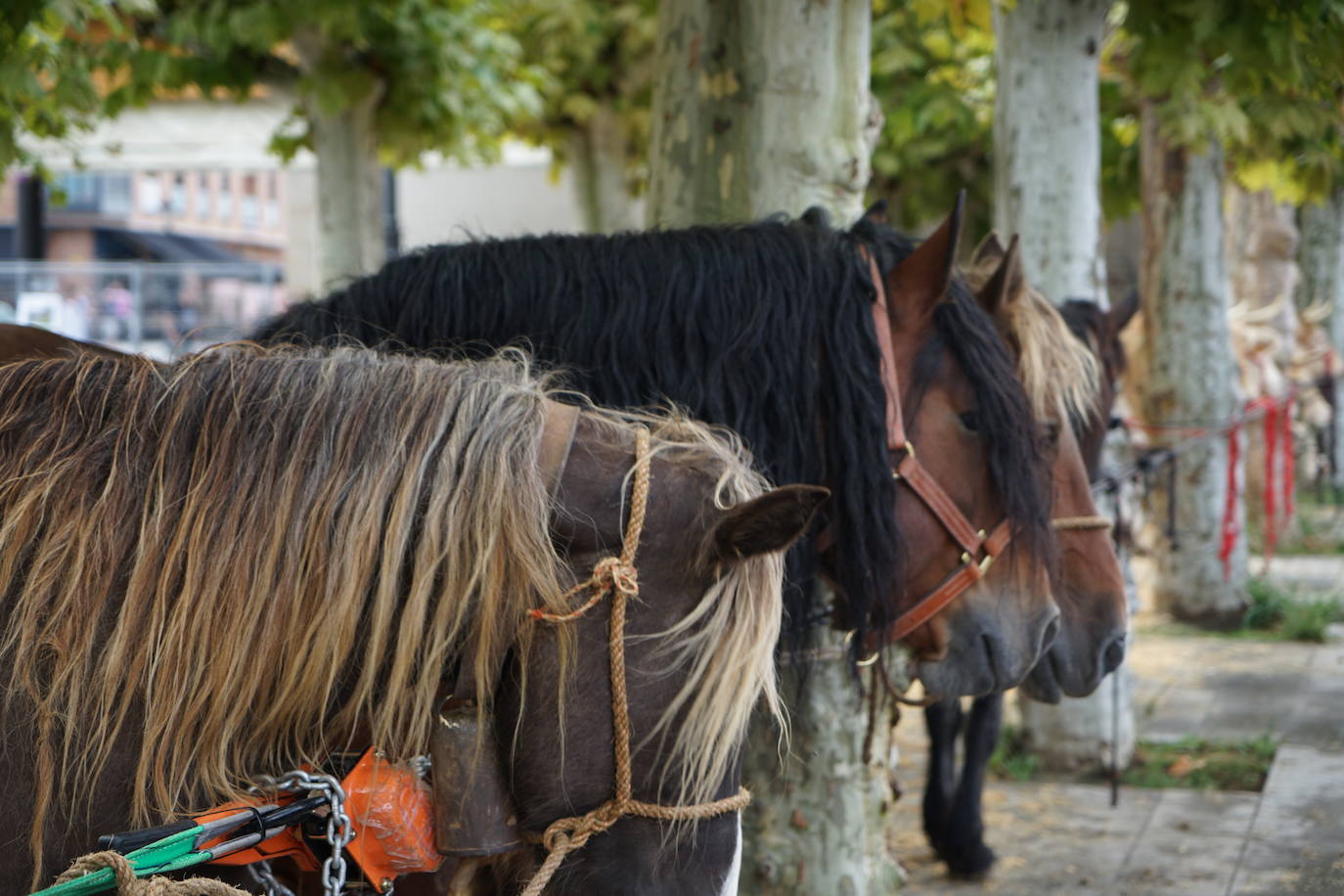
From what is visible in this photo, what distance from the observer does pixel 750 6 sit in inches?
139

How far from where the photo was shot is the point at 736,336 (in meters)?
2.57

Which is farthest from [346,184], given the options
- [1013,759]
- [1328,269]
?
[1328,269]

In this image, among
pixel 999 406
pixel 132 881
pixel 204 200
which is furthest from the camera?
pixel 204 200

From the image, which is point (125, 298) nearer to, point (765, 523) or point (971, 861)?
point (971, 861)

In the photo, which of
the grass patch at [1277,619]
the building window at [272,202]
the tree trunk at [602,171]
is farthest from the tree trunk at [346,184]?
the building window at [272,202]

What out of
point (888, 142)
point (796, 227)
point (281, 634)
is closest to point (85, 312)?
point (888, 142)

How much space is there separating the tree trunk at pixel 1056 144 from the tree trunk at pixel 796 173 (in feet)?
7.93

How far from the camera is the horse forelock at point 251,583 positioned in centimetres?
148

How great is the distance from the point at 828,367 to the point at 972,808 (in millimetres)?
2917

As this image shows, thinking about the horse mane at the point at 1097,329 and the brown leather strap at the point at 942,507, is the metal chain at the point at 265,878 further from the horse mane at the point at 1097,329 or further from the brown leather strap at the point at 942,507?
the horse mane at the point at 1097,329

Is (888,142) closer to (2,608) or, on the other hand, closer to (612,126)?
(612,126)

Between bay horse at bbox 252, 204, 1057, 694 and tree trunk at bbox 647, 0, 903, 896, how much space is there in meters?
0.79

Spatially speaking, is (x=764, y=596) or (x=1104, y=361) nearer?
(x=764, y=596)

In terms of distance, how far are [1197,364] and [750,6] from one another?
20.8ft
